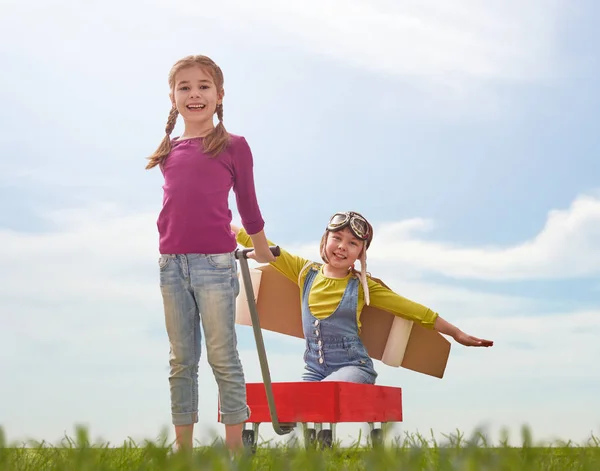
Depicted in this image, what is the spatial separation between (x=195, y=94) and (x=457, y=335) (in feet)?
6.25

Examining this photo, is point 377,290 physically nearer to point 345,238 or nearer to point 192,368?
point 345,238

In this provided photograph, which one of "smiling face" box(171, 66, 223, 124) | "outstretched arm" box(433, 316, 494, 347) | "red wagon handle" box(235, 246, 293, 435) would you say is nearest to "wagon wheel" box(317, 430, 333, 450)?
"red wagon handle" box(235, 246, 293, 435)

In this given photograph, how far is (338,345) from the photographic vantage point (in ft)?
12.9

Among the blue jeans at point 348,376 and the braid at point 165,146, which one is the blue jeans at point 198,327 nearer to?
the braid at point 165,146

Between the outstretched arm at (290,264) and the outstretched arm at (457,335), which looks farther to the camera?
the outstretched arm at (290,264)

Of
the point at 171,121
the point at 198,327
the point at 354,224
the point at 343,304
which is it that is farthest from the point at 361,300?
the point at 171,121

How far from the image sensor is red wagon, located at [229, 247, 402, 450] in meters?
3.44

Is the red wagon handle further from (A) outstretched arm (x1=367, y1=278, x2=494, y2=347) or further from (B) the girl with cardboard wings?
(A) outstretched arm (x1=367, y1=278, x2=494, y2=347)

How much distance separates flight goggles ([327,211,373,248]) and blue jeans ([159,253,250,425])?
3.52 feet

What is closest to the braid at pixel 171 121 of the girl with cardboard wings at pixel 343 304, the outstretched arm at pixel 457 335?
the girl with cardboard wings at pixel 343 304

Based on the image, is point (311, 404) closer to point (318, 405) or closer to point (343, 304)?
point (318, 405)

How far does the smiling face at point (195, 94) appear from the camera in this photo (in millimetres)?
3090

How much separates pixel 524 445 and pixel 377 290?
2.17 meters

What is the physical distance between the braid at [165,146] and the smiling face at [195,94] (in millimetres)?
119
